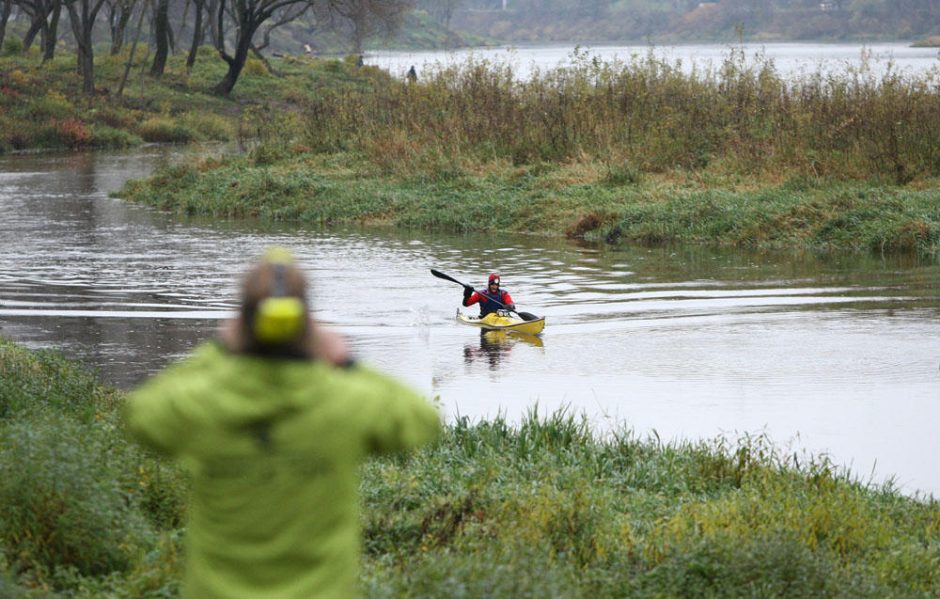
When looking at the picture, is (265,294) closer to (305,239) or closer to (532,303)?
(532,303)

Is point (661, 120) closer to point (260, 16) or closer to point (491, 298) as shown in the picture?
point (491, 298)

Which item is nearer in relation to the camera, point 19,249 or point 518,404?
point 518,404

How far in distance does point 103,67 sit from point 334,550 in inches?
2612

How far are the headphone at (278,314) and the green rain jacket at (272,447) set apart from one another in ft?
0.32

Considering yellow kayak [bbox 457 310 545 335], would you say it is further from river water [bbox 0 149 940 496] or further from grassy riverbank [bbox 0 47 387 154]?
grassy riverbank [bbox 0 47 387 154]

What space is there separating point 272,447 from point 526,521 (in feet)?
12.3

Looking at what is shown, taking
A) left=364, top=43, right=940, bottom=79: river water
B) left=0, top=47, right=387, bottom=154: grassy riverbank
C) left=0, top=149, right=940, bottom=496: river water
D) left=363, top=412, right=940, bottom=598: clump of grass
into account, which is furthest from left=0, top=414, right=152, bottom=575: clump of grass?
left=0, top=47, right=387, bottom=154: grassy riverbank

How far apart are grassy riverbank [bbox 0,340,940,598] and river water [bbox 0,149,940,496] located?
1.62 meters

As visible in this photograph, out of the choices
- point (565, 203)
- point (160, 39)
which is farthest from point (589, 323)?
point (160, 39)

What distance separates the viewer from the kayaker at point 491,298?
1644cm

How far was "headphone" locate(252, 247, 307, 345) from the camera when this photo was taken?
10.8 feet

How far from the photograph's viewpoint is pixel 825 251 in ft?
74.0

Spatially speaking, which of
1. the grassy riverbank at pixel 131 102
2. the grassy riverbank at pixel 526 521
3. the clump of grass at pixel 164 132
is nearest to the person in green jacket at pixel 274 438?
the grassy riverbank at pixel 526 521

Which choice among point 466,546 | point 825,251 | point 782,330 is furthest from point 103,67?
point 466,546
